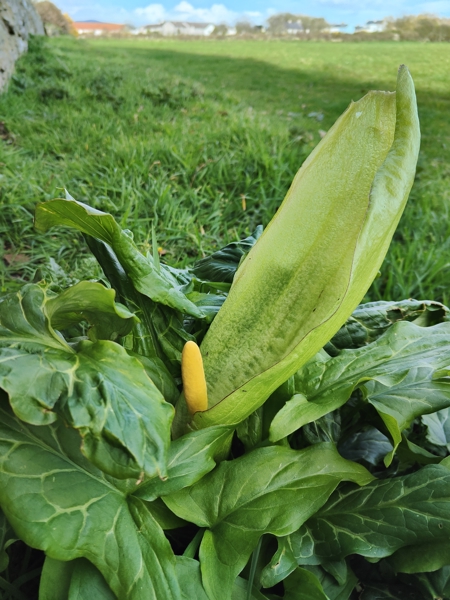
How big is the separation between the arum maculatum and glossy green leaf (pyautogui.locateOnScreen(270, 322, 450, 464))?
0.21 ft

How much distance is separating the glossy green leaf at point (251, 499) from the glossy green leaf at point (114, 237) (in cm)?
22

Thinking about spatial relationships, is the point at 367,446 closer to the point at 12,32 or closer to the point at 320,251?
the point at 320,251

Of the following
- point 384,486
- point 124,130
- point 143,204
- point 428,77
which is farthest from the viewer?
point 428,77

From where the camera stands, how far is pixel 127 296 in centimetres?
73

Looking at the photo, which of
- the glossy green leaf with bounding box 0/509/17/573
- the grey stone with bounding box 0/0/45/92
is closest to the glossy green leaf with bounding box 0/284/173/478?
the glossy green leaf with bounding box 0/509/17/573

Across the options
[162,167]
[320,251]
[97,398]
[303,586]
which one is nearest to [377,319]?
[320,251]

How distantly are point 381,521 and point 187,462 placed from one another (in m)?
0.28

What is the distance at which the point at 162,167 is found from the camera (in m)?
Answer: 2.24

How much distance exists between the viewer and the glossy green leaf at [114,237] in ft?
2.05

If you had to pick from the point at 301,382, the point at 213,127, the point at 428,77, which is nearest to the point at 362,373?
the point at 301,382

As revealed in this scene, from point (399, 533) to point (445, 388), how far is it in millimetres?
198

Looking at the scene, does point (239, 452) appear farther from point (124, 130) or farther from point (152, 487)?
point (124, 130)

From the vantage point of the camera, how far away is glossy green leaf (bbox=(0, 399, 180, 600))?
0.54 meters

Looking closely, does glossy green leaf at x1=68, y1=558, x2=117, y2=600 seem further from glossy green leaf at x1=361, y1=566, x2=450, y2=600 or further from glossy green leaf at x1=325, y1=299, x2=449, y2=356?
glossy green leaf at x1=325, y1=299, x2=449, y2=356
